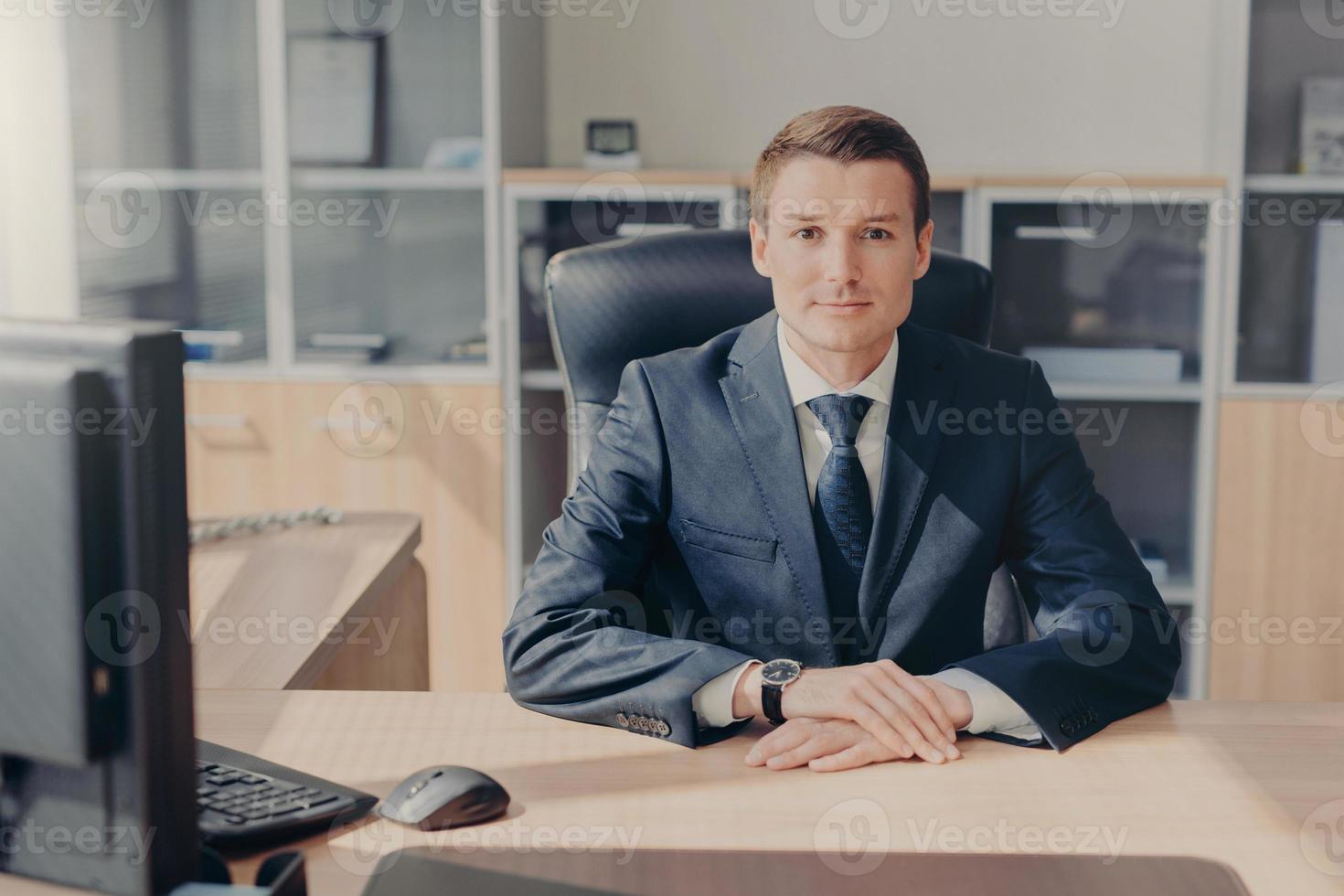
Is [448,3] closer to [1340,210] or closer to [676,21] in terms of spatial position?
[676,21]

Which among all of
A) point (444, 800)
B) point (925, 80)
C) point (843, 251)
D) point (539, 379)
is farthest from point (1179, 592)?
point (444, 800)

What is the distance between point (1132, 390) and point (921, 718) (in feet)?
6.36

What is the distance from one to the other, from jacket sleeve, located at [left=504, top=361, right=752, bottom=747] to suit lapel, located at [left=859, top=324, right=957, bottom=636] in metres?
0.27

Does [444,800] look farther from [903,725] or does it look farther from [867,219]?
[867,219]

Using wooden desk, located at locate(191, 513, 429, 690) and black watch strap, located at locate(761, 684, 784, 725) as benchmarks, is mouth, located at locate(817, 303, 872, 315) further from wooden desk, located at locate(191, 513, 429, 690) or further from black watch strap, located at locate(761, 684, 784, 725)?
wooden desk, located at locate(191, 513, 429, 690)

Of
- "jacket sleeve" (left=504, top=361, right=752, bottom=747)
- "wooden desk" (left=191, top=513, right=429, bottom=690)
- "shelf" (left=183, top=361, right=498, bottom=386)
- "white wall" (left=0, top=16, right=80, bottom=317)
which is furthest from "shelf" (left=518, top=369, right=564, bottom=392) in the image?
"jacket sleeve" (left=504, top=361, right=752, bottom=747)

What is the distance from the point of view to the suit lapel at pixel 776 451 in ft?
4.96

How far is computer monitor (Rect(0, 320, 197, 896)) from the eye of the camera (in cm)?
69

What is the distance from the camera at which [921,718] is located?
1.14 meters

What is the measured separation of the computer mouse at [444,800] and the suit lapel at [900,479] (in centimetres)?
65

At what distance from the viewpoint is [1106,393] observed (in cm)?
287

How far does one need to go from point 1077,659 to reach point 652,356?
0.69m

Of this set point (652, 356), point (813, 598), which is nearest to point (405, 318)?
point (652, 356)

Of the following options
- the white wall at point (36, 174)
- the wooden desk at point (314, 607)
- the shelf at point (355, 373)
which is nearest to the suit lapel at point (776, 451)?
the wooden desk at point (314, 607)
